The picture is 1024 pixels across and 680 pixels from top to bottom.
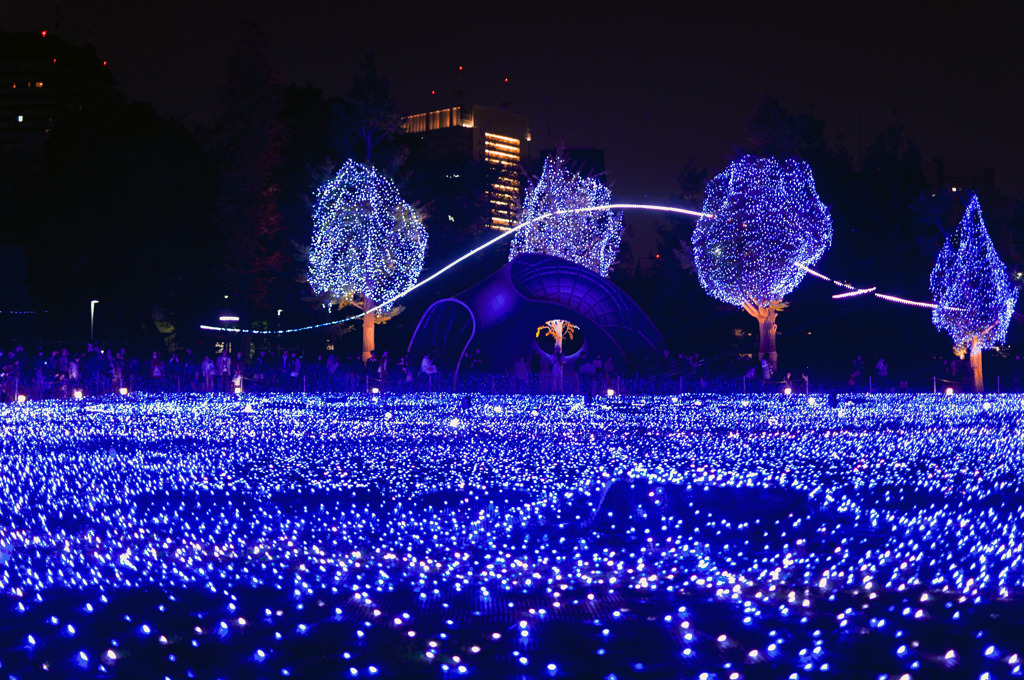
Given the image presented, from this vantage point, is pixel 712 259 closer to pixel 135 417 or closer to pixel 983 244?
pixel 983 244

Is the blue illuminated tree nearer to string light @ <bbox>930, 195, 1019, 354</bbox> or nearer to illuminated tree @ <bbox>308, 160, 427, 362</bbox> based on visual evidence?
string light @ <bbox>930, 195, 1019, 354</bbox>

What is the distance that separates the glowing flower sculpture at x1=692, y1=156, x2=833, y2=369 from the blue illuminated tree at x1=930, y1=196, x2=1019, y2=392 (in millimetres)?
4735

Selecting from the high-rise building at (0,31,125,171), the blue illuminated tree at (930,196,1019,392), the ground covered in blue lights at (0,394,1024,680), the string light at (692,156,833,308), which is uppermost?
the high-rise building at (0,31,125,171)

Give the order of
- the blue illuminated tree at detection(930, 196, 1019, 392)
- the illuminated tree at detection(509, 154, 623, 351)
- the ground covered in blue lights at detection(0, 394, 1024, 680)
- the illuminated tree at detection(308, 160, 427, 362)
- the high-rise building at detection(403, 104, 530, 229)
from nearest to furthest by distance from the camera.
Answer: the ground covered in blue lights at detection(0, 394, 1024, 680), the blue illuminated tree at detection(930, 196, 1019, 392), the illuminated tree at detection(308, 160, 427, 362), the illuminated tree at detection(509, 154, 623, 351), the high-rise building at detection(403, 104, 530, 229)

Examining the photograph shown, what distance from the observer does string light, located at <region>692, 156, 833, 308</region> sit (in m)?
36.4

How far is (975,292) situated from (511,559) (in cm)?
3137

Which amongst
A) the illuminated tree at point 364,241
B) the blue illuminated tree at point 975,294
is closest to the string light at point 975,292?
the blue illuminated tree at point 975,294

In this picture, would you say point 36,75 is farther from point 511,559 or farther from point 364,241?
point 511,559

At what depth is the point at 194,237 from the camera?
→ 42844 mm

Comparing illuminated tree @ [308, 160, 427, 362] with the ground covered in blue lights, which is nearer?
the ground covered in blue lights

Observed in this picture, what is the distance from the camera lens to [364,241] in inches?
1532

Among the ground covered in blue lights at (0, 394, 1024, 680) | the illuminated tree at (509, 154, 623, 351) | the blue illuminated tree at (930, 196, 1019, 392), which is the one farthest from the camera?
the illuminated tree at (509, 154, 623, 351)

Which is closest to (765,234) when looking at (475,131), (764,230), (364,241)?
(764,230)

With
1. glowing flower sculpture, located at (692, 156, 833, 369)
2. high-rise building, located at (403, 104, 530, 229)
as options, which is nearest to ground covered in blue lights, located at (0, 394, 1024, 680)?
glowing flower sculpture, located at (692, 156, 833, 369)
